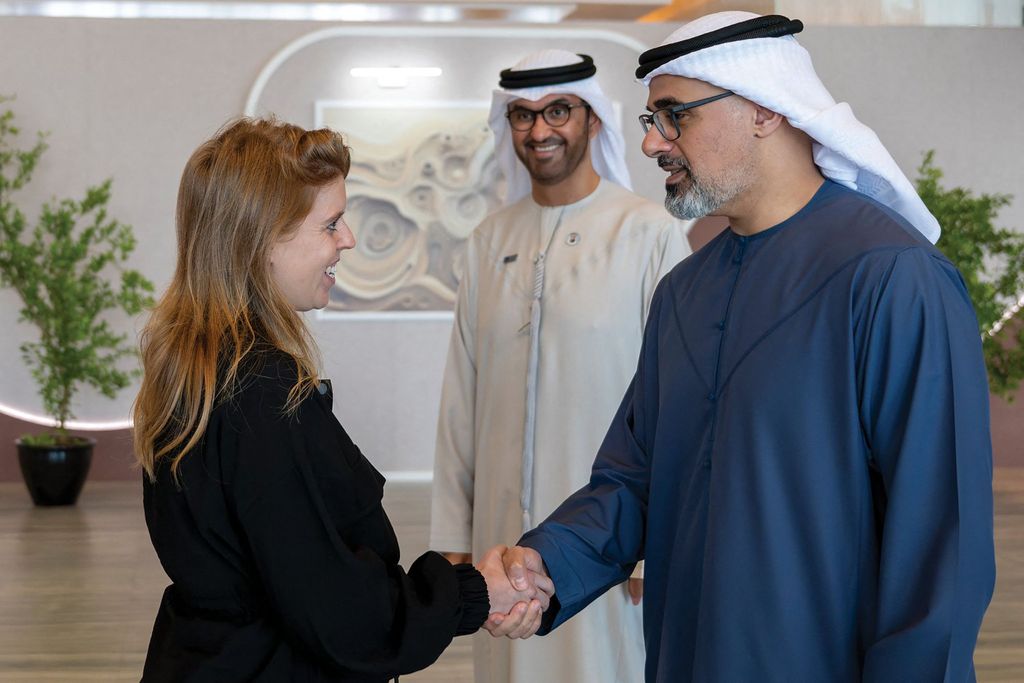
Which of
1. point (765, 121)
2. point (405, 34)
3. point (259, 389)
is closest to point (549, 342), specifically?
point (765, 121)

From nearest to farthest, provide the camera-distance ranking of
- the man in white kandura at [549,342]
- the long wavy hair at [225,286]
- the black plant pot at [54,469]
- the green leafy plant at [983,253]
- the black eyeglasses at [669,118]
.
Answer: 1. the long wavy hair at [225,286]
2. the black eyeglasses at [669,118]
3. the man in white kandura at [549,342]
4. the black plant pot at [54,469]
5. the green leafy plant at [983,253]

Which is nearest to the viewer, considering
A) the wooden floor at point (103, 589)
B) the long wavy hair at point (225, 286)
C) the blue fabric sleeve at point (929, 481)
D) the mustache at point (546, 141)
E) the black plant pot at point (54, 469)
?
the blue fabric sleeve at point (929, 481)

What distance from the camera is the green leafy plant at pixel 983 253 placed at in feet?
25.1

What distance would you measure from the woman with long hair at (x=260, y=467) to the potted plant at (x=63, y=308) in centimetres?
584

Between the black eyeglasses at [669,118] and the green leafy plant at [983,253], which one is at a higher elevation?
the black eyeglasses at [669,118]

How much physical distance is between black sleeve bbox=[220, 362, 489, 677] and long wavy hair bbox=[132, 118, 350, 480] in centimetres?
5

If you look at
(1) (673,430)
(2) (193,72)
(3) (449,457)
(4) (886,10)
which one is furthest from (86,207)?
(1) (673,430)

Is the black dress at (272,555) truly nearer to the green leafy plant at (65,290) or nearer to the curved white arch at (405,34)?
the green leafy plant at (65,290)

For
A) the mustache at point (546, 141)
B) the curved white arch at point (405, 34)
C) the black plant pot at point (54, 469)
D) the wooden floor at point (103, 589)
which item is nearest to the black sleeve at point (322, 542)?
the mustache at point (546, 141)

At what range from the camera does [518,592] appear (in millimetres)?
2168

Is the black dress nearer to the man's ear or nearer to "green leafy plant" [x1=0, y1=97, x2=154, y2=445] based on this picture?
the man's ear

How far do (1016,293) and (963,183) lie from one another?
41.4 inches

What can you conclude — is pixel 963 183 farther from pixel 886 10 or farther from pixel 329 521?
pixel 329 521

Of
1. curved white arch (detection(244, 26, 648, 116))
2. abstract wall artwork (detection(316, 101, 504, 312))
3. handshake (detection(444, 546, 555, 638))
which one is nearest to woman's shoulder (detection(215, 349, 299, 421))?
handshake (detection(444, 546, 555, 638))
